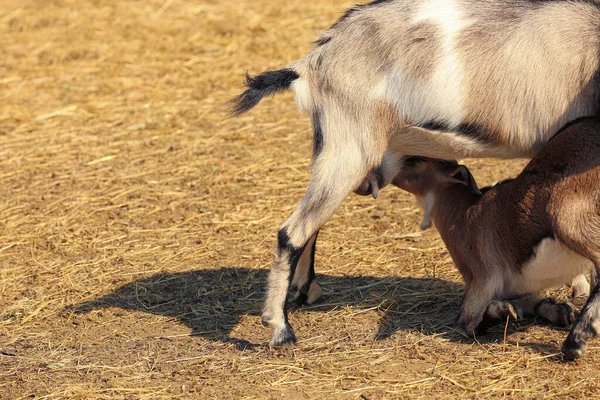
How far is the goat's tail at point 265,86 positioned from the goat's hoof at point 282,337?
1129 millimetres

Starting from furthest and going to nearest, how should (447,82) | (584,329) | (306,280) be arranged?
(306,280), (447,82), (584,329)

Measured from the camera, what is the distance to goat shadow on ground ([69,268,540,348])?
15.8 feet

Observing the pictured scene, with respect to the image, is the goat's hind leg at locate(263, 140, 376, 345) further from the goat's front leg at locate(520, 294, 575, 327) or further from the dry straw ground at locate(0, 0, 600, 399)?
the goat's front leg at locate(520, 294, 575, 327)

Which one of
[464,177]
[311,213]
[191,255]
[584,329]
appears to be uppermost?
[311,213]

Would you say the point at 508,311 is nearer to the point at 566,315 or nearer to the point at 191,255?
the point at 566,315

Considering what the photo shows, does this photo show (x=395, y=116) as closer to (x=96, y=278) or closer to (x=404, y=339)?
(x=404, y=339)

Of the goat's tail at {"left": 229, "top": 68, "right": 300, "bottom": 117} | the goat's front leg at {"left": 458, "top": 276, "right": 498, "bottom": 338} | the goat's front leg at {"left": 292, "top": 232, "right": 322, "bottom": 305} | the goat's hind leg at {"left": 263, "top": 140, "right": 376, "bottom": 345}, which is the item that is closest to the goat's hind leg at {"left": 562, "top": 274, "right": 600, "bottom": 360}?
the goat's front leg at {"left": 458, "top": 276, "right": 498, "bottom": 338}

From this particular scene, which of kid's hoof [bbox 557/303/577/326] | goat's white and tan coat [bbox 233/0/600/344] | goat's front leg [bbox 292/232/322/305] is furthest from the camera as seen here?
goat's front leg [bbox 292/232/322/305]

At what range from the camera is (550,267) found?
175 inches

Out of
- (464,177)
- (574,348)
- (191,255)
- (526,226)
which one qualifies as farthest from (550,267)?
(191,255)

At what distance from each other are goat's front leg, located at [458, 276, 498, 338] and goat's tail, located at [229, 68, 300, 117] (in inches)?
55.8

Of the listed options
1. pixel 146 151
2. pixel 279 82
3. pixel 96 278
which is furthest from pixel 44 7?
pixel 279 82

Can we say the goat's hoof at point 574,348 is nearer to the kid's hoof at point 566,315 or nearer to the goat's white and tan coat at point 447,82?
the kid's hoof at point 566,315

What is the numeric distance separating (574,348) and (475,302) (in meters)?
0.61
